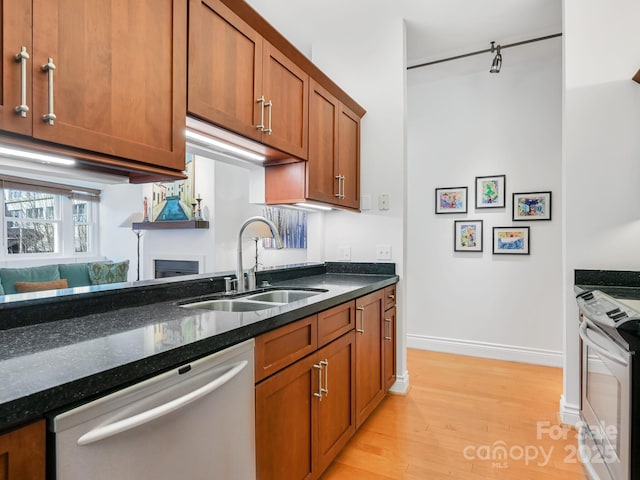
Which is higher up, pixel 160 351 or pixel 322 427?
pixel 160 351

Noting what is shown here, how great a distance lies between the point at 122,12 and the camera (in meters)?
1.19

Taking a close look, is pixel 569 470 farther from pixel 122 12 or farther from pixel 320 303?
pixel 122 12

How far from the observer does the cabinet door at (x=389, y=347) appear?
8.51ft

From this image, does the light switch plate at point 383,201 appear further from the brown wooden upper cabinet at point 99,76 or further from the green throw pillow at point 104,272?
the green throw pillow at point 104,272

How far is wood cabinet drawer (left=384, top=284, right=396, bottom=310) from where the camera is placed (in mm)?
2607

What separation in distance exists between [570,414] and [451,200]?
7.00ft

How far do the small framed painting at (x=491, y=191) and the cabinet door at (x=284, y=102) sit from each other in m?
2.23

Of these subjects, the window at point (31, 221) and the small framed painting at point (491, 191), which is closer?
the small framed painting at point (491, 191)

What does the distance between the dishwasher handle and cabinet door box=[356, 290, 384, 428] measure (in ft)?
3.67

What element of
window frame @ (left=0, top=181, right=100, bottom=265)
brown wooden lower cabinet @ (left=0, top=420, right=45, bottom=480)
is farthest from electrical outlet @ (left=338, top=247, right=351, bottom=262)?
window frame @ (left=0, top=181, right=100, bottom=265)

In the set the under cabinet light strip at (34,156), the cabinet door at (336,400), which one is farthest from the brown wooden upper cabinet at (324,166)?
the under cabinet light strip at (34,156)

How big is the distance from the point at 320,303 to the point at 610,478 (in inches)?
52.8

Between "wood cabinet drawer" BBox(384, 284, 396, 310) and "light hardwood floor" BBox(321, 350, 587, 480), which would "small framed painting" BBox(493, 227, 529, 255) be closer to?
"light hardwood floor" BBox(321, 350, 587, 480)

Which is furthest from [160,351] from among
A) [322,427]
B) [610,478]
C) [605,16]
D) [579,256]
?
[605,16]
